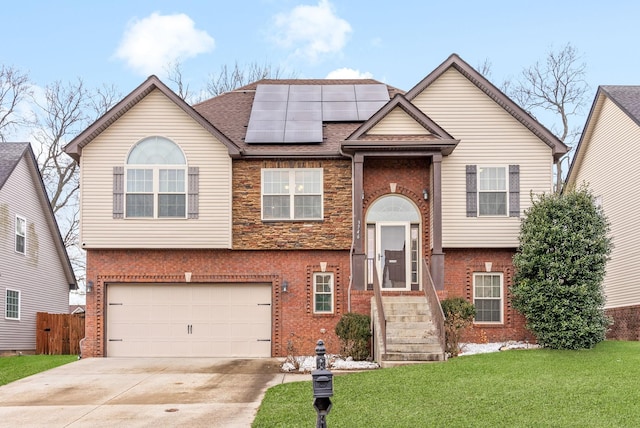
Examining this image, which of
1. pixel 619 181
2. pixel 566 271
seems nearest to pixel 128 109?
pixel 566 271

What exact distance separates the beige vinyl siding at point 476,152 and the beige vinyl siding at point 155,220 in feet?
19.6

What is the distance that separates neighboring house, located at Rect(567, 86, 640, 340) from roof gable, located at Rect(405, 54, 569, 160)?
2045mm

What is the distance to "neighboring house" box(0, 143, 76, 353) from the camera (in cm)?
2602

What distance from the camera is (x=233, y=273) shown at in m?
21.5

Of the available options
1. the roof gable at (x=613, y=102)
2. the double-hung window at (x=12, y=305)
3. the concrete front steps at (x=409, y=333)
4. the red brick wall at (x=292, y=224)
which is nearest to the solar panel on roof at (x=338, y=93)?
the red brick wall at (x=292, y=224)

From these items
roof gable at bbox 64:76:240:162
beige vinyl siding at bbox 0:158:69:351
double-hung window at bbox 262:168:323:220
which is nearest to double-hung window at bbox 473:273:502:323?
double-hung window at bbox 262:168:323:220

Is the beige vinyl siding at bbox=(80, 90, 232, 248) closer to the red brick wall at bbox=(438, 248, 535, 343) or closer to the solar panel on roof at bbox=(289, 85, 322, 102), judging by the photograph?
the solar panel on roof at bbox=(289, 85, 322, 102)

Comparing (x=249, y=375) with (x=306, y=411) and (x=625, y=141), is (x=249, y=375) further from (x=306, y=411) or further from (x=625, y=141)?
(x=625, y=141)

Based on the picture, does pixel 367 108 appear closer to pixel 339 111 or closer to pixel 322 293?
pixel 339 111

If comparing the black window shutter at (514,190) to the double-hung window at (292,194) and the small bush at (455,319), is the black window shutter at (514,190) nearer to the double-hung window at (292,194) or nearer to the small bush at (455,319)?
the small bush at (455,319)

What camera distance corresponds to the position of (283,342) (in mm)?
21344

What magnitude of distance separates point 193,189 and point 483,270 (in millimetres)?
8255

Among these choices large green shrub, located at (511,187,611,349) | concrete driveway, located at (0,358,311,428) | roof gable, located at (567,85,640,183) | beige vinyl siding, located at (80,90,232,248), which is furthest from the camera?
roof gable, located at (567,85,640,183)

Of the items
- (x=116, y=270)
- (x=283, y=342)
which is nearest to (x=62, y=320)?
(x=116, y=270)
